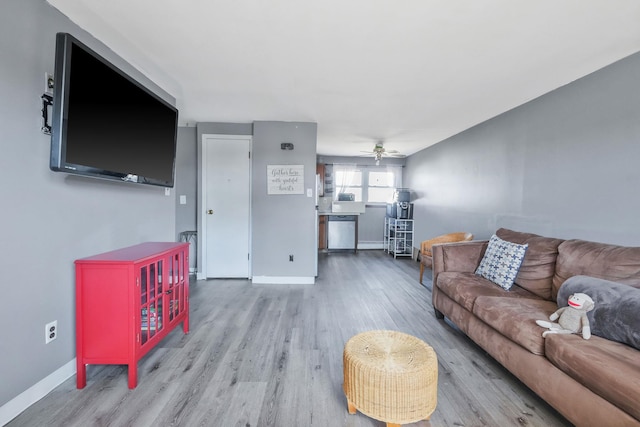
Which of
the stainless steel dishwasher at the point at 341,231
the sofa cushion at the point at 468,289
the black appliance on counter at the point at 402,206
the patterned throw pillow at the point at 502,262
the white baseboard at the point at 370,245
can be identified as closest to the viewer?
the sofa cushion at the point at 468,289

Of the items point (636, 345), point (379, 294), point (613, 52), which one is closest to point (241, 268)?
point (379, 294)

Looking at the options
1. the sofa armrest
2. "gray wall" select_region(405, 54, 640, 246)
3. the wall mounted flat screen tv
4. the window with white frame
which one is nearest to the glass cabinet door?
the wall mounted flat screen tv

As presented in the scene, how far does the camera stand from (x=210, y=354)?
208cm

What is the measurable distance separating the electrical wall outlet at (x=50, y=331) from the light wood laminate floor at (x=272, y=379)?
0.31 metres

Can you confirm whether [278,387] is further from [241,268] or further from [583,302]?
[241,268]

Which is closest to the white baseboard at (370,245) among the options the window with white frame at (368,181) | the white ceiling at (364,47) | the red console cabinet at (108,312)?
the window with white frame at (368,181)

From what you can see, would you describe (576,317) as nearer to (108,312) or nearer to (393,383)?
(393,383)

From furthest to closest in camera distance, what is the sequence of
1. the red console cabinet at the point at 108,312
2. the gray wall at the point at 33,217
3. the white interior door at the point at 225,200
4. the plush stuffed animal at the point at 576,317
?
the white interior door at the point at 225,200 → the red console cabinet at the point at 108,312 → the plush stuffed animal at the point at 576,317 → the gray wall at the point at 33,217

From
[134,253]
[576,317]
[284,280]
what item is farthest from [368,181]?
[134,253]

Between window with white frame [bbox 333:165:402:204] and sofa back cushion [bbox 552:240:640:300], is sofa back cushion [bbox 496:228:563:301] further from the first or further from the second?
window with white frame [bbox 333:165:402:204]

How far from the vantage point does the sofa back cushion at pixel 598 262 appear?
169cm

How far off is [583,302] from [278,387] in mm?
1809

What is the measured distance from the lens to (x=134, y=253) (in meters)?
1.87

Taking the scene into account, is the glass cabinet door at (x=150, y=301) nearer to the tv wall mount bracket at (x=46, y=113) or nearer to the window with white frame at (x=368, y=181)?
the tv wall mount bracket at (x=46, y=113)
